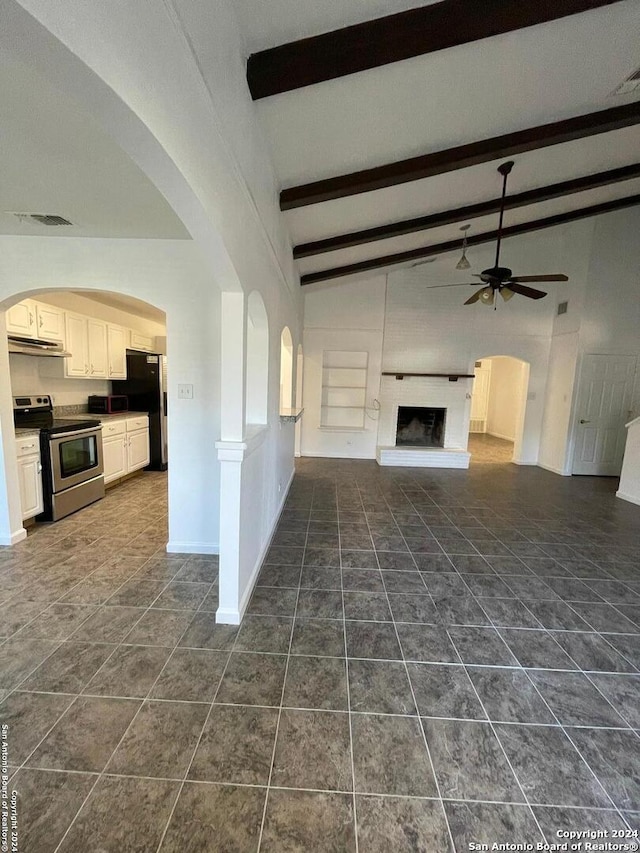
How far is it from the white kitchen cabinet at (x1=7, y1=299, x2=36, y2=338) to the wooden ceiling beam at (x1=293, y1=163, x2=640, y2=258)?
2777 millimetres

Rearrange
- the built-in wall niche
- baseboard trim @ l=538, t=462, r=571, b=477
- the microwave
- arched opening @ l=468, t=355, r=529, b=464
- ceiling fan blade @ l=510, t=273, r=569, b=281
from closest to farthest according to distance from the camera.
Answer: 1. ceiling fan blade @ l=510, t=273, r=569, b=281
2. the microwave
3. baseboard trim @ l=538, t=462, r=571, b=477
4. the built-in wall niche
5. arched opening @ l=468, t=355, r=529, b=464

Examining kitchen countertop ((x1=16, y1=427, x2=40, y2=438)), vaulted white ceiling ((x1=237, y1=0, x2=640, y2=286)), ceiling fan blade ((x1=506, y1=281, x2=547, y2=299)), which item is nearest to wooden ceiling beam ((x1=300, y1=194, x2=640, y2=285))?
ceiling fan blade ((x1=506, y1=281, x2=547, y2=299))

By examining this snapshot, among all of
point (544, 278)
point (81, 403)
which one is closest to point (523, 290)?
point (544, 278)

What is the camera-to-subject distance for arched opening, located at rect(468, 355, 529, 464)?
8.77 m

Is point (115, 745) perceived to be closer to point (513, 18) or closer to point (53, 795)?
point (53, 795)

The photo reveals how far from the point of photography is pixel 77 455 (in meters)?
3.84

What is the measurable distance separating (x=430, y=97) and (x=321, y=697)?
3.31 metres

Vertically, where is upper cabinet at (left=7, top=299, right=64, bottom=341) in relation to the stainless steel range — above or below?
above

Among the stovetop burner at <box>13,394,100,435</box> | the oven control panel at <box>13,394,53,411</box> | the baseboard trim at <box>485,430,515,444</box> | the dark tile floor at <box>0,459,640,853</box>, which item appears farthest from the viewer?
the baseboard trim at <box>485,430,515,444</box>

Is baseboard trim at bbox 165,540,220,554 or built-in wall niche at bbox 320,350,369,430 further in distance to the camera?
built-in wall niche at bbox 320,350,369,430

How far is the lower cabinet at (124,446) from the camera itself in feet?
14.5

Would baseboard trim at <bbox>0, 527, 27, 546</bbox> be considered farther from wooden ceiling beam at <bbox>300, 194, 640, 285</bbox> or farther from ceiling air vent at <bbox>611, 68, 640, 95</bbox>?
ceiling air vent at <bbox>611, 68, 640, 95</bbox>

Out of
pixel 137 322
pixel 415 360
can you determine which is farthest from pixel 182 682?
pixel 415 360

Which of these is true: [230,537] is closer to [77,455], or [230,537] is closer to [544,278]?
[77,455]
